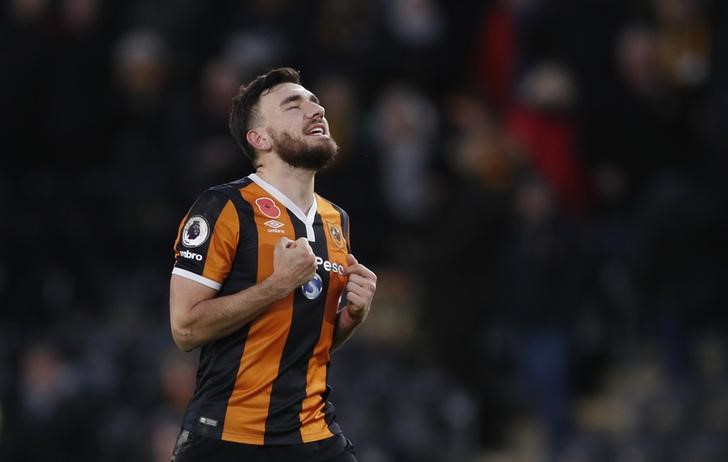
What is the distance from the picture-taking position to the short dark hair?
5555mm

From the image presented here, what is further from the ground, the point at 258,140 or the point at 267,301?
the point at 258,140

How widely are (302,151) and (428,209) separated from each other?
5917 mm

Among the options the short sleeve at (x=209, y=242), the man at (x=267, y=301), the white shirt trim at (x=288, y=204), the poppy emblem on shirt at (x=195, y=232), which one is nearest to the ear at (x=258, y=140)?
the man at (x=267, y=301)

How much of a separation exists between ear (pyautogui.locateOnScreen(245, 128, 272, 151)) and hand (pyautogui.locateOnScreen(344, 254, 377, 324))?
1.74 ft

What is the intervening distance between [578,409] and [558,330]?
1043mm

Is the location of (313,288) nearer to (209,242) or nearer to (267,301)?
(267,301)

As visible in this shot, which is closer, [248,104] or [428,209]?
[248,104]

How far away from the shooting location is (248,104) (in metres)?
5.57

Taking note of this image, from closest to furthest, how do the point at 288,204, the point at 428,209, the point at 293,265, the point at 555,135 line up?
the point at 293,265 → the point at 288,204 → the point at 555,135 → the point at 428,209

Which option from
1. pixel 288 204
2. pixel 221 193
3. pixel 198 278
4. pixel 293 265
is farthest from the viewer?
pixel 288 204

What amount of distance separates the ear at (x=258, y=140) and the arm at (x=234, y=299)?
478 mm

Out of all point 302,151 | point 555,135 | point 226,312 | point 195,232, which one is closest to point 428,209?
point 555,135

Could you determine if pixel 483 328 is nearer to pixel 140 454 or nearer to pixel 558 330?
pixel 558 330

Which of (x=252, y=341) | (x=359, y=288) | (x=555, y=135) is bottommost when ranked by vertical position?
(x=252, y=341)
